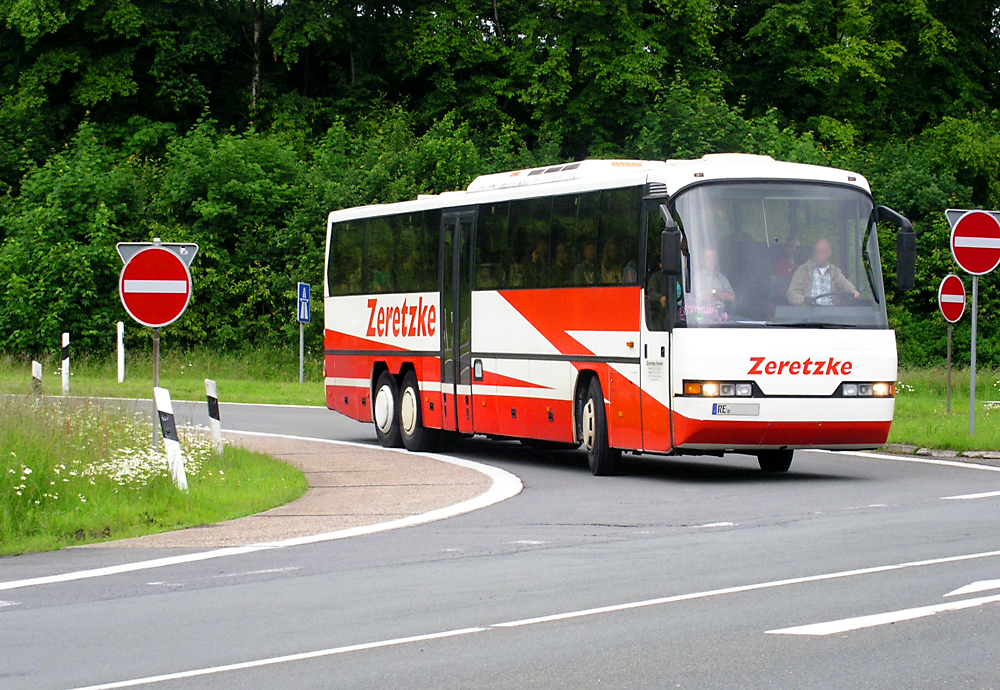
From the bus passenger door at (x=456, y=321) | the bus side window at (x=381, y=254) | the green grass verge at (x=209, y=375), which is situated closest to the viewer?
the bus passenger door at (x=456, y=321)

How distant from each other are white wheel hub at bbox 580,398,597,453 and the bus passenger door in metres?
2.71

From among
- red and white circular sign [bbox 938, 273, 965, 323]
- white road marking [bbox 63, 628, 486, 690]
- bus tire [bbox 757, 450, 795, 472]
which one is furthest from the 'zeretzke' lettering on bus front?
red and white circular sign [bbox 938, 273, 965, 323]

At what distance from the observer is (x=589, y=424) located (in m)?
17.8

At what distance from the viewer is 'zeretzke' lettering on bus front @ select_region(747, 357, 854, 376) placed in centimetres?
1609

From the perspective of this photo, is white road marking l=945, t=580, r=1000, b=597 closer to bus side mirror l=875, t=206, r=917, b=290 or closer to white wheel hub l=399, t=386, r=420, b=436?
bus side mirror l=875, t=206, r=917, b=290

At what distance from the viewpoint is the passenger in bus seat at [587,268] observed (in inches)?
703

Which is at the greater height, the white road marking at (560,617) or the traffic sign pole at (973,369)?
the traffic sign pole at (973,369)

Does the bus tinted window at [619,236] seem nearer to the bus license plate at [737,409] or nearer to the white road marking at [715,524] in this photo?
the bus license plate at [737,409]

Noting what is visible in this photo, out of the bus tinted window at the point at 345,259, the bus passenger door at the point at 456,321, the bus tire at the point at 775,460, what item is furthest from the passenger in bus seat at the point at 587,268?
the bus tinted window at the point at 345,259

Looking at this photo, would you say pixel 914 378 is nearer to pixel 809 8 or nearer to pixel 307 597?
pixel 809 8

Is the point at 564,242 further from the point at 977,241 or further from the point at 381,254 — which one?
the point at 977,241

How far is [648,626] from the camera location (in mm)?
8023

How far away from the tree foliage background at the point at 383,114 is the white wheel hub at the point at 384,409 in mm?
20750

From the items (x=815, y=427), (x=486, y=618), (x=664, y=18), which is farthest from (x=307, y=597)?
(x=664, y=18)
